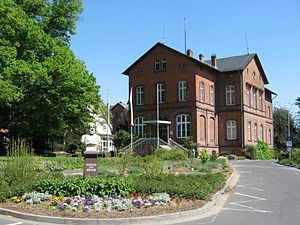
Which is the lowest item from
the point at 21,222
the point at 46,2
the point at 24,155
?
the point at 21,222

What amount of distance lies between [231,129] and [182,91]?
8.78 meters

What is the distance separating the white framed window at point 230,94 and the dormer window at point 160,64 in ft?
29.7

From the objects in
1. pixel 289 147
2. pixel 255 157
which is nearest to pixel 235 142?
pixel 255 157

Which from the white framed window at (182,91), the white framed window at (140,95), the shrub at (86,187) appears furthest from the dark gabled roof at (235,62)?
the shrub at (86,187)

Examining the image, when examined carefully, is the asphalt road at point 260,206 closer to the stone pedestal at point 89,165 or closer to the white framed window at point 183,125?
the stone pedestal at point 89,165

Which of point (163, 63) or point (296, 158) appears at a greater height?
point (163, 63)

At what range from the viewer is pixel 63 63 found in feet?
118

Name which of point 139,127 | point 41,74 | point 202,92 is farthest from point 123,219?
point 139,127

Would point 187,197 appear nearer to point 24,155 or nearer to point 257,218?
point 257,218

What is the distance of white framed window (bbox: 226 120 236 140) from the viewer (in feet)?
182

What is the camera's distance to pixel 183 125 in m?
51.4

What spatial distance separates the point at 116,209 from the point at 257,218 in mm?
3854

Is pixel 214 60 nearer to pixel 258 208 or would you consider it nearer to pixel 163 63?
pixel 163 63

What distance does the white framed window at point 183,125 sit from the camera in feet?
167
